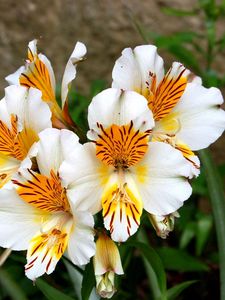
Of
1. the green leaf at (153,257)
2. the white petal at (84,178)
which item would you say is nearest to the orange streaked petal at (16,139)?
the white petal at (84,178)

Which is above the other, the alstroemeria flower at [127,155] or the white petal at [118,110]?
the white petal at [118,110]

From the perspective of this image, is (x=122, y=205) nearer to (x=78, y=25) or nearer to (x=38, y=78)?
(x=38, y=78)

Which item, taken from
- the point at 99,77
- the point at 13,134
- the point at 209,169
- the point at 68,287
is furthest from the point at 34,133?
the point at 99,77

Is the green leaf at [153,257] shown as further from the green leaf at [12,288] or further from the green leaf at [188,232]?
the green leaf at [188,232]

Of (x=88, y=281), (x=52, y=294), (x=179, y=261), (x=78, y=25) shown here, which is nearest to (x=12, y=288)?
(x=52, y=294)

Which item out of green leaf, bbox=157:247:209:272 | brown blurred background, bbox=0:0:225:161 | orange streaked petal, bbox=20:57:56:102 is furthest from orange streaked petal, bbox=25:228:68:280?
brown blurred background, bbox=0:0:225:161

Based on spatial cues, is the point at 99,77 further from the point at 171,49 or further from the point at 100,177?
the point at 100,177

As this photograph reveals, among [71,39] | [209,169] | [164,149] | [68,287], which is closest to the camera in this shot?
[164,149]
